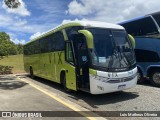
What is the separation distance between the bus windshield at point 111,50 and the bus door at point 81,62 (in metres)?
0.47

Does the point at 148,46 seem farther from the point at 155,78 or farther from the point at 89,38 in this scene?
the point at 89,38

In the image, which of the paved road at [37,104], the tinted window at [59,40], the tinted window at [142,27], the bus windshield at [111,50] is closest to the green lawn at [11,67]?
the tinted window at [59,40]

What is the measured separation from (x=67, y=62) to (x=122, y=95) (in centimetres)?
280

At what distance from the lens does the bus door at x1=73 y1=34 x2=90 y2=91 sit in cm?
1084

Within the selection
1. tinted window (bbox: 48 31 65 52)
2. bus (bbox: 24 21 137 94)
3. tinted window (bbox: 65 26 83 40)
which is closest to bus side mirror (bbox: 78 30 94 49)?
bus (bbox: 24 21 137 94)

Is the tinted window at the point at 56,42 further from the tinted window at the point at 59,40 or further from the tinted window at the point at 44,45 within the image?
the tinted window at the point at 44,45

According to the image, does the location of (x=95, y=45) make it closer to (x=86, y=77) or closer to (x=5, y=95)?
(x=86, y=77)

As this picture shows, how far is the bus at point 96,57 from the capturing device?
33.2 feet

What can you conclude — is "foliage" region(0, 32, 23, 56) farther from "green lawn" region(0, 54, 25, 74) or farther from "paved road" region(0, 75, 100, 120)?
"paved road" region(0, 75, 100, 120)

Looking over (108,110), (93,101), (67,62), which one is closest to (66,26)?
(67,62)

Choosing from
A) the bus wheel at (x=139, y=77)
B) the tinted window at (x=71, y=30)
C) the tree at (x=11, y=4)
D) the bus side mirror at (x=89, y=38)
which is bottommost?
the bus wheel at (x=139, y=77)

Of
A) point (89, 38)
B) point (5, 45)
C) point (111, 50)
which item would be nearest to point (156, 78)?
point (111, 50)

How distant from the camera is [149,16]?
13938mm

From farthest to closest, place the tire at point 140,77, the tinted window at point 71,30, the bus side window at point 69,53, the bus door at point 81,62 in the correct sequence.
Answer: the tire at point 140,77 → the bus side window at point 69,53 → the tinted window at point 71,30 → the bus door at point 81,62
